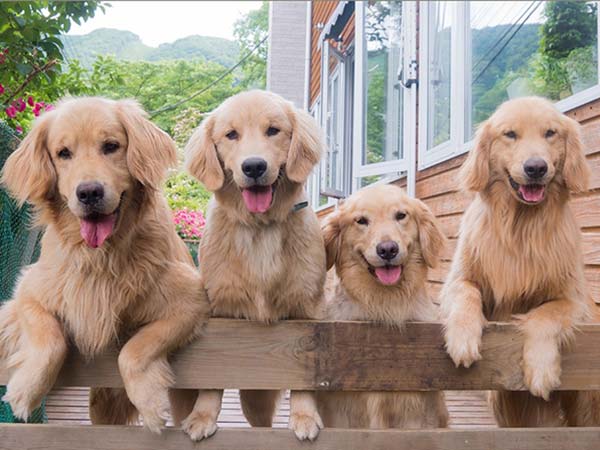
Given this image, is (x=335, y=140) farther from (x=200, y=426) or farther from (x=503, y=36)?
(x=200, y=426)

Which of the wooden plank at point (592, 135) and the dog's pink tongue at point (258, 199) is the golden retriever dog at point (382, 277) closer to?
the dog's pink tongue at point (258, 199)

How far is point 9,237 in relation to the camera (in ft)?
9.17

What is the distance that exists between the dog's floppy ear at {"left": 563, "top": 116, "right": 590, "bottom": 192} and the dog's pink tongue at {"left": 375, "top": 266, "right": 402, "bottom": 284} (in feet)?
2.44

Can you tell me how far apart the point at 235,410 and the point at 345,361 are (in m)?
1.89

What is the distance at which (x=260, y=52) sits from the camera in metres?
31.2

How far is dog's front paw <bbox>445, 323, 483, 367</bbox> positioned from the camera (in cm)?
190

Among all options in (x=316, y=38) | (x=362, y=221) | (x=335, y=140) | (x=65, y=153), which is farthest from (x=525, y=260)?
(x=316, y=38)

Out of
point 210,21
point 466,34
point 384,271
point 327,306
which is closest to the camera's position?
point 384,271

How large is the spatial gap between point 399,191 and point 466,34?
8.20ft

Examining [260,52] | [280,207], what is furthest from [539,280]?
[260,52]

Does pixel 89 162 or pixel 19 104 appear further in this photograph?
pixel 19 104

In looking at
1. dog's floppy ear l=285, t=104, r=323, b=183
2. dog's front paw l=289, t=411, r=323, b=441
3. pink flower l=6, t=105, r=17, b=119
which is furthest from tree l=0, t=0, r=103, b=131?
dog's front paw l=289, t=411, r=323, b=441

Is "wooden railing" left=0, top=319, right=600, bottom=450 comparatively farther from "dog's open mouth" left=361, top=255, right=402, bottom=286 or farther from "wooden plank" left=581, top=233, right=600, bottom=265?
"wooden plank" left=581, top=233, right=600, bottom=265

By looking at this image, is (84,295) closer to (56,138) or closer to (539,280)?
(56,138)
